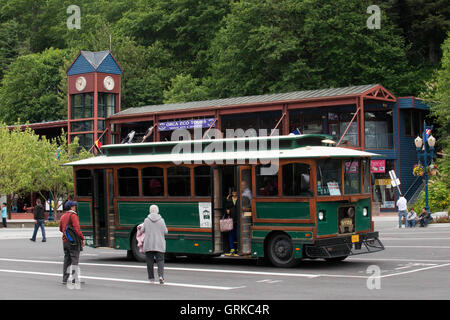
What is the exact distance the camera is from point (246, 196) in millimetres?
18531

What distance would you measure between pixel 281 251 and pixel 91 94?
40.6 m

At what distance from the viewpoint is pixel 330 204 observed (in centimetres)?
1755

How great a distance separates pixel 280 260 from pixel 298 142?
9.85 ft

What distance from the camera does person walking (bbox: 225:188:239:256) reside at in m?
18.6

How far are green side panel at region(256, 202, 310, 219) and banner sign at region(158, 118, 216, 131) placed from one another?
111 ft

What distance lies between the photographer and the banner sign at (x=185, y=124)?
172 ft

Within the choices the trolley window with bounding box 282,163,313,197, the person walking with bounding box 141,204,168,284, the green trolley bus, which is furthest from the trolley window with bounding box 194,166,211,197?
the person walking with bounding box 141,204,168,284

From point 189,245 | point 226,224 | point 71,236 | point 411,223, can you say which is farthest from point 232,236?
point 411,223

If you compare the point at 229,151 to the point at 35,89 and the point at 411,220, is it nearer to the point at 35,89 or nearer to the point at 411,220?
the point at 411,220

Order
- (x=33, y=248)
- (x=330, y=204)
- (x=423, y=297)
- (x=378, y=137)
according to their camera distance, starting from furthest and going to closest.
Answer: (x=378, y=137)
(x=33, y=248)
(x=330, y=204)
(x=423, y=297)

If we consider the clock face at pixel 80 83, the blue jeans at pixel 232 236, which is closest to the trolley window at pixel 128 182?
the blue jeans at pixel 232 236

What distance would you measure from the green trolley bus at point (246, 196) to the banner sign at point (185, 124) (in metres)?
30.9

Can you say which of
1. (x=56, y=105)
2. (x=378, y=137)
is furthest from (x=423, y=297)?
(x=56, y=105)
